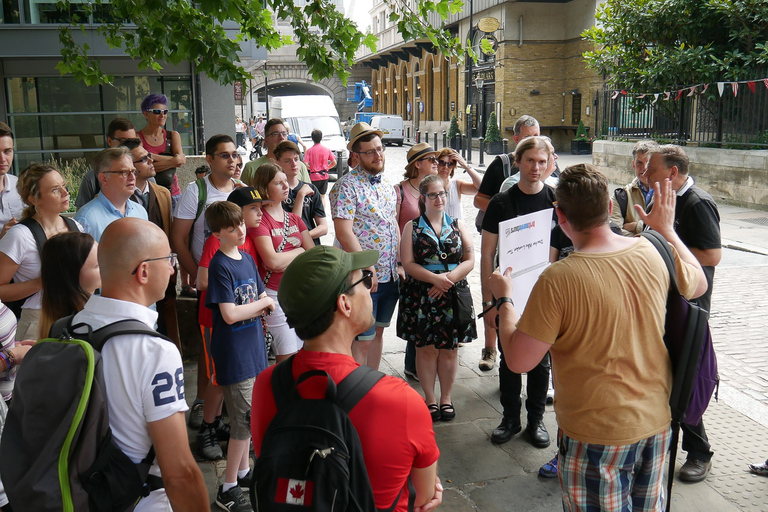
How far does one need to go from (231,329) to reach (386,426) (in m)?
2.22

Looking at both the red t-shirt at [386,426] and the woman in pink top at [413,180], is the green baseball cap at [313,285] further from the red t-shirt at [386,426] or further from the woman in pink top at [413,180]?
the woman in pink top at [413,180]

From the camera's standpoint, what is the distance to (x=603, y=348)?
8.61 feet

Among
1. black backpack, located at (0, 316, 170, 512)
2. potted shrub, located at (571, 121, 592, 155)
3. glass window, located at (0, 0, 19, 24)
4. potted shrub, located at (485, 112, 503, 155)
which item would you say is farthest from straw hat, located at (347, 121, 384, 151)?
potted shrub, located at (485, 112, 503, 155)

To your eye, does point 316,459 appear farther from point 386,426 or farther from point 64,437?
point 64,437

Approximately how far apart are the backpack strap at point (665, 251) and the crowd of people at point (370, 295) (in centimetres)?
6

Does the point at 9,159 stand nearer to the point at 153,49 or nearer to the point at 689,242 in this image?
the point at 153,49

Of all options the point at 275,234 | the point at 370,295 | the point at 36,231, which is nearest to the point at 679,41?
the point at 275,234

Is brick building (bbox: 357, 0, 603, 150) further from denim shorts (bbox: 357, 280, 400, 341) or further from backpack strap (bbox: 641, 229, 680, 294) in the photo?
backpack strap (bbox: 641, 229, 680, 294)

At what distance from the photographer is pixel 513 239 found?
3482 mm

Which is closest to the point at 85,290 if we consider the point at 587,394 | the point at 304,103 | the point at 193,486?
the point at 193,486

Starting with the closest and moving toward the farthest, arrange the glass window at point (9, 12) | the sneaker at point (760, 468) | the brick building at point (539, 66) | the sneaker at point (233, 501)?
1. the sneaker at point (233, 501)
2. the sneaker at point (760, 468)
3. the glass window at point (9, 12)
4. the brick building at point (539, 66)

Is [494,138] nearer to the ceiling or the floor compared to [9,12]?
nearer to the floor

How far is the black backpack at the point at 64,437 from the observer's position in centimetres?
199

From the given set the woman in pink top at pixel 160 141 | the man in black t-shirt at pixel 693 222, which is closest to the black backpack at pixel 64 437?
the man in black t-shirt at pixel 693 222
